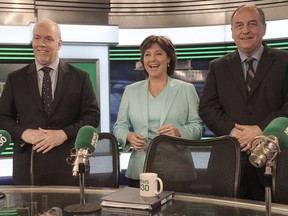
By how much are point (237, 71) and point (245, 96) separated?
0.18 meters

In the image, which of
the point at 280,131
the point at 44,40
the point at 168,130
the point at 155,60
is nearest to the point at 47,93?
the point at 44,40

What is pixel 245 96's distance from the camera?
111 inches

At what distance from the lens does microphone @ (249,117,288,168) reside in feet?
5.04

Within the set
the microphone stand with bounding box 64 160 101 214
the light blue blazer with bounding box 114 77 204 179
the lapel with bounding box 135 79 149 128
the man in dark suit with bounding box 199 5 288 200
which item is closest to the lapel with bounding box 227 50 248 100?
the man in dark suit with bounding box 199 5 288 200

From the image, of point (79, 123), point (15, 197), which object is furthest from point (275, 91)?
point (15, 197)

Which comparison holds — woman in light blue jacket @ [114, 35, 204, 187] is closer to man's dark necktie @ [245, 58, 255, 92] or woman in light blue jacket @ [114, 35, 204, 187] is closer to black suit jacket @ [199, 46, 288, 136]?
black suit jacket @ [199, 46, 288, 136]

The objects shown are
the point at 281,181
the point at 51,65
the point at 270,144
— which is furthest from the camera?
the point at 51,65

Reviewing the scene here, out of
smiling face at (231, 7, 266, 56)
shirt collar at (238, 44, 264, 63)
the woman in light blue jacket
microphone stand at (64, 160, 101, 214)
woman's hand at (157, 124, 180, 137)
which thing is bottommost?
microphone stand at (64, 160, 101, 214)

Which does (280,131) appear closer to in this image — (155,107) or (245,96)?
(245,96)

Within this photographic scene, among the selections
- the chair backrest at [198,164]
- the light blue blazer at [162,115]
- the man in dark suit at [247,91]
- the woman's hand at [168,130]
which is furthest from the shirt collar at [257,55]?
the chair backrest at [198,164]

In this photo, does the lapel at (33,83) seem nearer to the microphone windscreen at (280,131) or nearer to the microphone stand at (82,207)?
the microphone stand at (82,207)

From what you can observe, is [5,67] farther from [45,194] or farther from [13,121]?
[45,194]

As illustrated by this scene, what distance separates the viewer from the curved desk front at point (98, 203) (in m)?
1.87

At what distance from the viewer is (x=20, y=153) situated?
3137 mm
